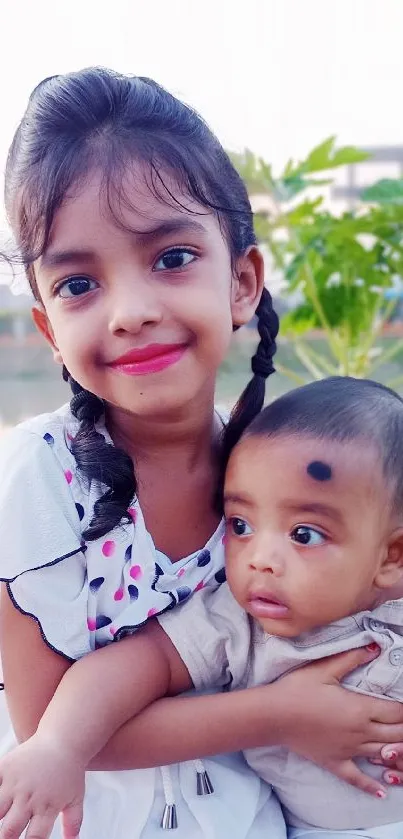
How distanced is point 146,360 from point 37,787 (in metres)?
0.45

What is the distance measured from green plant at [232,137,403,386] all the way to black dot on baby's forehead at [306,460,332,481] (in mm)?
1588

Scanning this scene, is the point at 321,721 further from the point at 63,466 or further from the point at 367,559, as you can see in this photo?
the point at 63,466

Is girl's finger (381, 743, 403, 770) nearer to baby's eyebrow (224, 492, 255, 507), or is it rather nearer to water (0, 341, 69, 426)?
baby's eyebrow (224, 492, 255, 507)

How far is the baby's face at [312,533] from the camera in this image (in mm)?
936

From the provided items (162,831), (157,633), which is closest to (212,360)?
(157,633)

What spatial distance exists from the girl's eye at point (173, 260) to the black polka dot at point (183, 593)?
39 centimetres

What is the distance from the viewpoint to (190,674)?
102cm

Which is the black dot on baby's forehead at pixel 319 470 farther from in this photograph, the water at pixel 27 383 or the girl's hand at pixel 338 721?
the water at pixel 27 383

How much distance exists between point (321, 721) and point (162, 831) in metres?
0.21

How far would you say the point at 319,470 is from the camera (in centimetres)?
94

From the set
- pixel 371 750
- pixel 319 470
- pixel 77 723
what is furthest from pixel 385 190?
pixel 77 723

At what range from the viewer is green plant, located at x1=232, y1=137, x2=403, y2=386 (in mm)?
2492

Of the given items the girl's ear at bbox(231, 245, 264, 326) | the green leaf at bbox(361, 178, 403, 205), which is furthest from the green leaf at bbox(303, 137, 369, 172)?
the girl's ear at bbox(231, 245, 264, 326)

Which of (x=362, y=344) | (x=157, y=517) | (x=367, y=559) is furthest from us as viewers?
(x=362, y=344)
